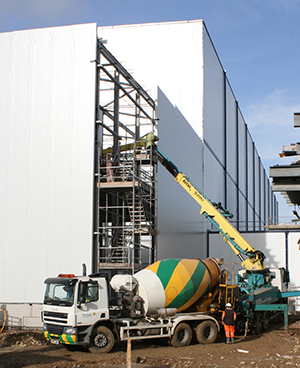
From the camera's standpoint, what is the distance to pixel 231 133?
159 feet

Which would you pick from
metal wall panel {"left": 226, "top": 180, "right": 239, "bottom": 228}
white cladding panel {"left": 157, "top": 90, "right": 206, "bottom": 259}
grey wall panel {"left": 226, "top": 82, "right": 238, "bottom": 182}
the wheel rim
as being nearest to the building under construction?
white cladding panel {"left": 157, "top": 90, "right": 206, "bottom": 259}

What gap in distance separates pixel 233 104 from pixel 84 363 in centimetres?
4207

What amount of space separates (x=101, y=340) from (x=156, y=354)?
176cm

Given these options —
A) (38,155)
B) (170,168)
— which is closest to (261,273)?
(170,168)

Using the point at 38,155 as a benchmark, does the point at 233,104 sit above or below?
above

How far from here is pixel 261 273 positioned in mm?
21031

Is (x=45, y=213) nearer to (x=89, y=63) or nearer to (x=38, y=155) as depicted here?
(x=38, y=155)

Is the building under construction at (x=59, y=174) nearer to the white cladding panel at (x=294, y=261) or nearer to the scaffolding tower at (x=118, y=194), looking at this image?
the scaffolding tower at (x=118, y=194)

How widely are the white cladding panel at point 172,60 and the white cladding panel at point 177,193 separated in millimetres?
3167

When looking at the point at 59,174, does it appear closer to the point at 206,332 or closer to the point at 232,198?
the point at 206,332

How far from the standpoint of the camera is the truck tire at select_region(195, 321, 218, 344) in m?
15.7

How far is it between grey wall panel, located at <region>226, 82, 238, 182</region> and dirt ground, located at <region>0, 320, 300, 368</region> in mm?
31133

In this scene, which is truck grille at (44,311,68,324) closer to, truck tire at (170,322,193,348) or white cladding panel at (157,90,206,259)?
truck tire at (170,322,193,348)

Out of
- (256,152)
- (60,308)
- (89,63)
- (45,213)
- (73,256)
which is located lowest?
(60,308)
